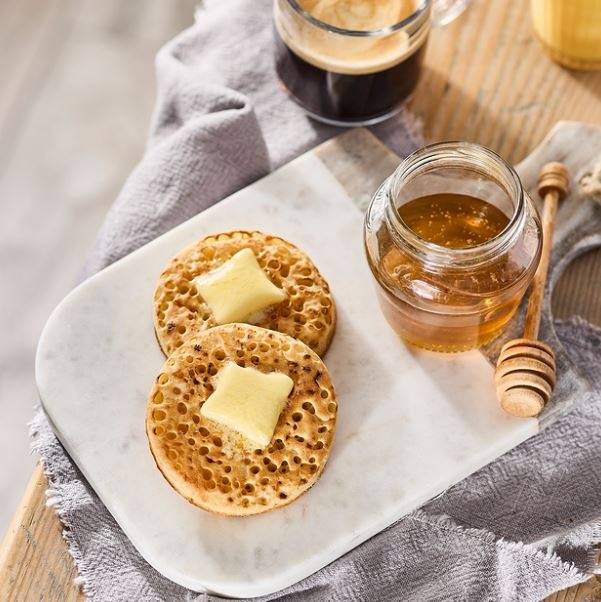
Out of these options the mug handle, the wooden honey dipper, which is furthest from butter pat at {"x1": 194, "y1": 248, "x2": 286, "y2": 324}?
the mug handle

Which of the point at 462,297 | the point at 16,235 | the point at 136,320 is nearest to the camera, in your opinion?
the point at 462,297

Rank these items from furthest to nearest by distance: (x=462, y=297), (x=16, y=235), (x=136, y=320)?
1. (x=16, y=235)
2. (x=136, y=320)
3. (x=462, y=297)

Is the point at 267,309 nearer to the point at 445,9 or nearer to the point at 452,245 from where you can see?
the point at 452,245

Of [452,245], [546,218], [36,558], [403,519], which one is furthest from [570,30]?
[36,558]

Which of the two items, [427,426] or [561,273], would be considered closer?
[427,426]

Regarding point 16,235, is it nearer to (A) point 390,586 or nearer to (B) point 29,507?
(B) point 29,507

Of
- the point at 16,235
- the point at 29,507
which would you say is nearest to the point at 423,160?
the point at 29,507

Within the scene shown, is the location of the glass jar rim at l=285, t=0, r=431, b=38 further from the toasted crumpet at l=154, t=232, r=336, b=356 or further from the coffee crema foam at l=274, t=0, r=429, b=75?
the toasted crumpet at l=154, t=232, r=336, b=356
